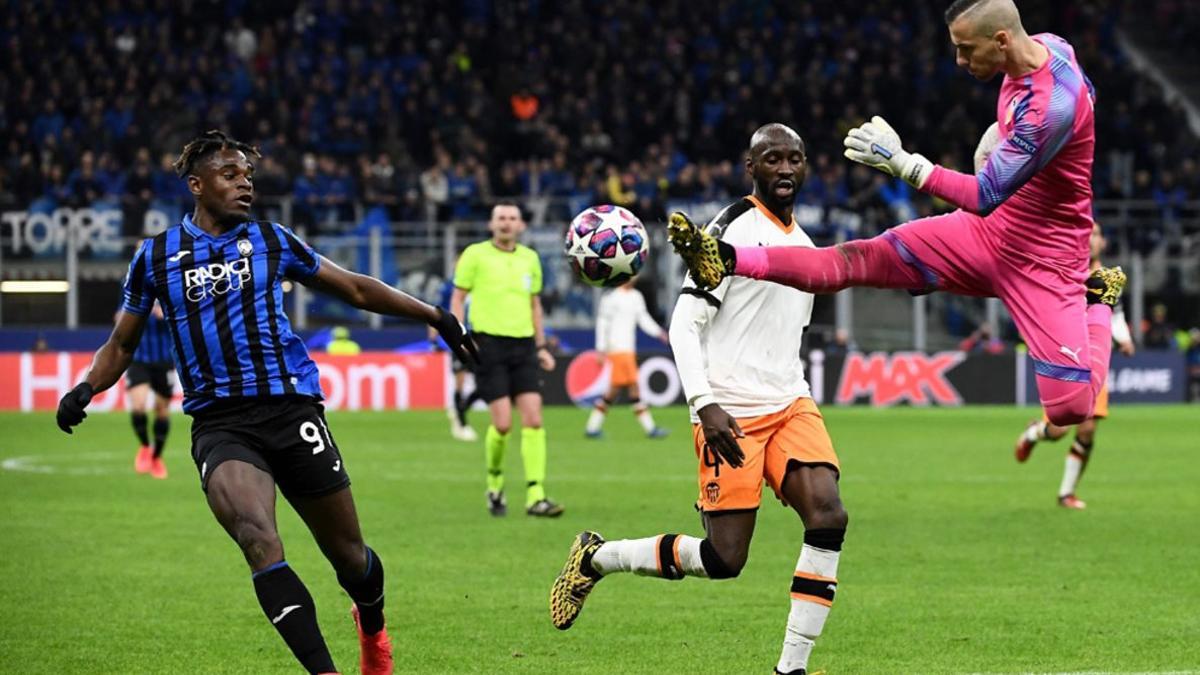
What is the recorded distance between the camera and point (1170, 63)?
43.2m

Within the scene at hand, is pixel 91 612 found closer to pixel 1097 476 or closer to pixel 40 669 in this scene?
pixel 40 669

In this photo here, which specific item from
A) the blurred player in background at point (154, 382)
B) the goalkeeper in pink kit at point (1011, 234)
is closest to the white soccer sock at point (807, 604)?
the goalkeeper in pink kit at point (1011, 234)

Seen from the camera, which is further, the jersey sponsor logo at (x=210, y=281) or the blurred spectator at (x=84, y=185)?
the blurred spectator at (x=84, y=185)

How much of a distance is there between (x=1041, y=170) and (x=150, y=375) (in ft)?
40.3

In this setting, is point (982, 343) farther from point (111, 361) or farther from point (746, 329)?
point (111, 361)

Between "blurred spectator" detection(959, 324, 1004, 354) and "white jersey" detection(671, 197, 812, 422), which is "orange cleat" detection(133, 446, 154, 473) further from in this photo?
"blurred spectator" detection(959, 324, 1004, 354)

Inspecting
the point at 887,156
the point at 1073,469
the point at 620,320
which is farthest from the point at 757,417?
the point at 620,320

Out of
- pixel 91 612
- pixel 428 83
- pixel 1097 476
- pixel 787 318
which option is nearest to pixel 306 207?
pixel 428 83

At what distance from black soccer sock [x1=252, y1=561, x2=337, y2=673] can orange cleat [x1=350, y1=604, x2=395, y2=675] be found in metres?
0.79

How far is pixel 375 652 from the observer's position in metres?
7.47

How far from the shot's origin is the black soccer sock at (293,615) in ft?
21.5

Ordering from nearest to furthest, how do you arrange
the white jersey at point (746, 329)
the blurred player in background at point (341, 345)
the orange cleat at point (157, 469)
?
the white jersey at point (746, 329), the orange cleat at point (157, 469), the blurred player in background at point (341, 345)

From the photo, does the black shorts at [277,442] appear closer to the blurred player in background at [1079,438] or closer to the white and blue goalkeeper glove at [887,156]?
the white and blue goalkeeper glove at [887,156]

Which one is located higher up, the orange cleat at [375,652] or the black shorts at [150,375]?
the black shorts at [150,375]
